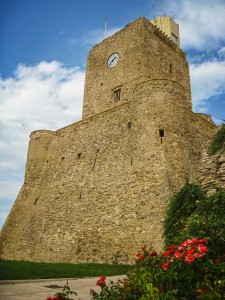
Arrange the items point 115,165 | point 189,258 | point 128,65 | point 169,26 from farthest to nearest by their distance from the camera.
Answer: point 169,26
point 128,65
point 115,165
point 189,258

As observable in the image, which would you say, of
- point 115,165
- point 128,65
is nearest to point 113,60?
point 128,65

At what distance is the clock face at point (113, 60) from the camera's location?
23.5m

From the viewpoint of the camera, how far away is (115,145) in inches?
650

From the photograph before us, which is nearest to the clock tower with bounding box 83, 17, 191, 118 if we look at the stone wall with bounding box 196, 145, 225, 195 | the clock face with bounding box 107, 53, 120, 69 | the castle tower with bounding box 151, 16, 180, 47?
the clock face with bounding box 107, 53, 120, 69

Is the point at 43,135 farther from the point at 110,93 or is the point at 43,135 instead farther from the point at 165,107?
the point at 165,107

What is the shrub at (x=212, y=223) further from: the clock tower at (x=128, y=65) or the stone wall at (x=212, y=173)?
the clock tower at (x=128, y=65)

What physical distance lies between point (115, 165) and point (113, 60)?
10925mm

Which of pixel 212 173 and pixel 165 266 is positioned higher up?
pixel 212 173

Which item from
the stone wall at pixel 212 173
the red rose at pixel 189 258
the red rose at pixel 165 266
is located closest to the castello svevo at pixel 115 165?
the stone wall at pixel 212 173

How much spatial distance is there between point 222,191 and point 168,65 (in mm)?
18605

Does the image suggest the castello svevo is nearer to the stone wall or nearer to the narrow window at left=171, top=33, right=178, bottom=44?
the stone wall

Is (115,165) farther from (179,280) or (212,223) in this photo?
(179,280)

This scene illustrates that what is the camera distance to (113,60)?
2373 cm

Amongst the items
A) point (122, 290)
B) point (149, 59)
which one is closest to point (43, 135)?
point (149, 59)
